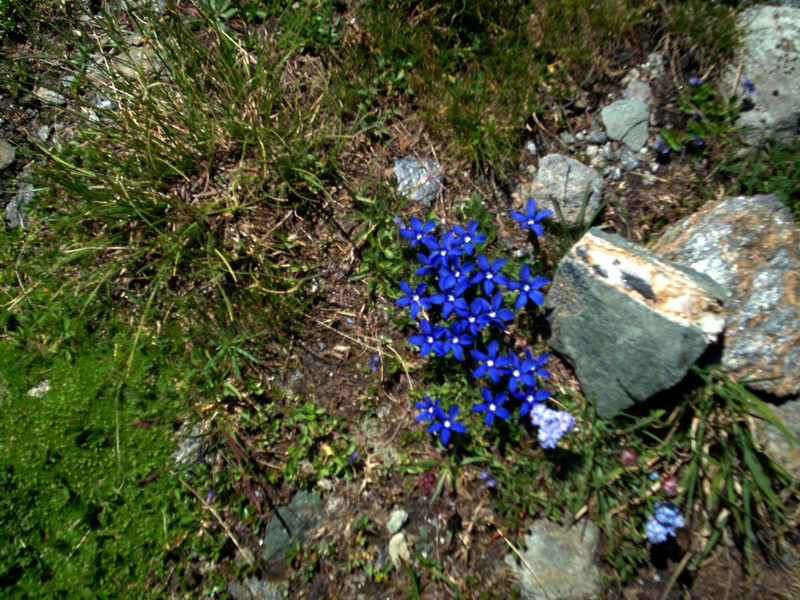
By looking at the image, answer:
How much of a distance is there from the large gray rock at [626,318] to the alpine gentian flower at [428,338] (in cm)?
77

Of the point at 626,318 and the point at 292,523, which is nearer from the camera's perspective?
the point at 626,318

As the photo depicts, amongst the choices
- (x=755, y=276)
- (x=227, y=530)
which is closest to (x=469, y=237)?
(x=755, y=276)

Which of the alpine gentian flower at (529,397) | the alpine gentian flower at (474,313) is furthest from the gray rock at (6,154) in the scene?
the alpine gentian flower at (529,397)

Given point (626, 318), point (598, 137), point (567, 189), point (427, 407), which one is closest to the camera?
point (626, 318)

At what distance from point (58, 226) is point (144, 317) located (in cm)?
99

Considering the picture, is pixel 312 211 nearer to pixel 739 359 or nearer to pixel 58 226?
pixel 58 226

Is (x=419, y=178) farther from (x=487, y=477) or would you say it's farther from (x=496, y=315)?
(x=487, y=477)

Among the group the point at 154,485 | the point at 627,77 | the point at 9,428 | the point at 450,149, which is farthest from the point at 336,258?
the point at 627,77

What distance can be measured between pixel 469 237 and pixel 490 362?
0.81 metres

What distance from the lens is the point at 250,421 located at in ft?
10.4

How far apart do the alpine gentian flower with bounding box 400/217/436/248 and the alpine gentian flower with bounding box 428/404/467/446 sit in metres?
1.09

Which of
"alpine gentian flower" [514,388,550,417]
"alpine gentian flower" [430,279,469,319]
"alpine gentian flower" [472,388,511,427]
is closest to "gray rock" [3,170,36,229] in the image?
"alpine gentian flower" [430,279,469,319]

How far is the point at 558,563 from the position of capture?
9.67 ft

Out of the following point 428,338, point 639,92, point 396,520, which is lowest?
point 396,520
